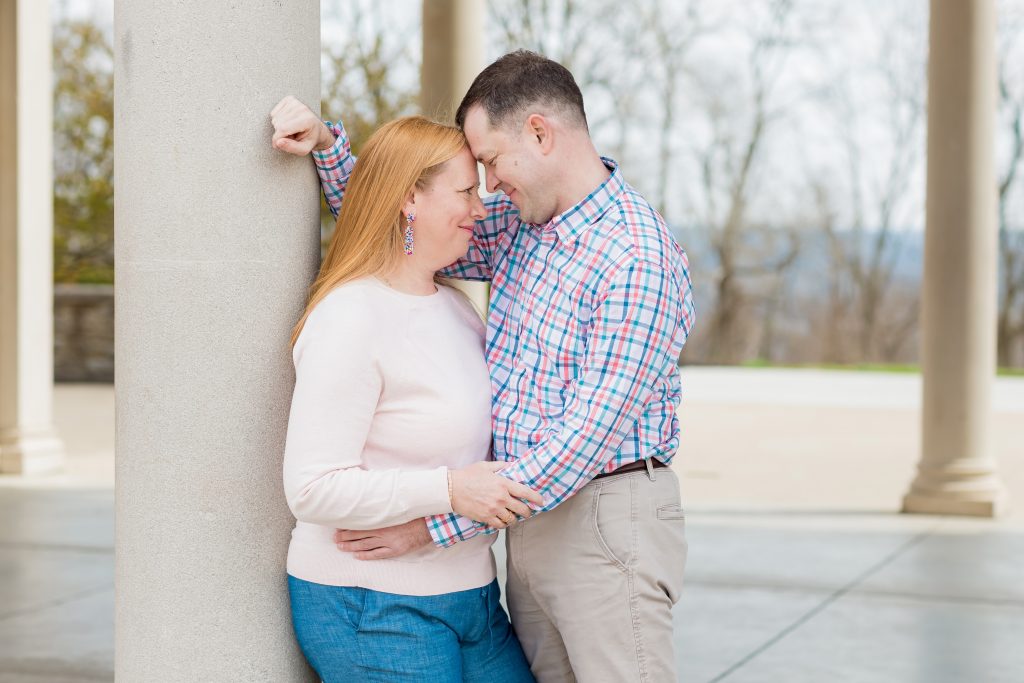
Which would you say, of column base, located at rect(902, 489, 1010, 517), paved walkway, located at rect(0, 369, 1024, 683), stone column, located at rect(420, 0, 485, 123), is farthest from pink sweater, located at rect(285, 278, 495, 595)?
column base, located at rect(902, 489, 1010, 517)

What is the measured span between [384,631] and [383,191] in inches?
36.3

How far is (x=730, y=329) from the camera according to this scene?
1230 inches

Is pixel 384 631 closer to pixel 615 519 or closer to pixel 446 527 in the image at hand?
pixel 446 527

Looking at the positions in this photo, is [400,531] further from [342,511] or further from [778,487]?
[778,487]

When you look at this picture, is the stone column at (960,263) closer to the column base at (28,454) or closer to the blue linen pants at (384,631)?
the column base at (28,454)

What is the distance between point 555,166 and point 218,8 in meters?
0.78

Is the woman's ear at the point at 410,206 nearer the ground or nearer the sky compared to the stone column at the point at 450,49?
nearer the ground

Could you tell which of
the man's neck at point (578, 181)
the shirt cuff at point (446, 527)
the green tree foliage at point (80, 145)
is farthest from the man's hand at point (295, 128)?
the green tree foliage at point (80, 145)

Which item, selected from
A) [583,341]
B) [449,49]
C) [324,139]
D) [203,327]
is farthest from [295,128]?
[449,49]

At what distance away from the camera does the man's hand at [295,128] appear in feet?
9.32

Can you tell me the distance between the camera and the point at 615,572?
113 inches

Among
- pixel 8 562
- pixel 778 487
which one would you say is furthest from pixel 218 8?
pixel 778 487

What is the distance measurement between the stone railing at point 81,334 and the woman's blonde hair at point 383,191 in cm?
1890

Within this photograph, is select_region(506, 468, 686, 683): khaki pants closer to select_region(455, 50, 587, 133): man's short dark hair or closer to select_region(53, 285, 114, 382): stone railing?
select_region(455, 50, 587, 133): man's short dark hair
